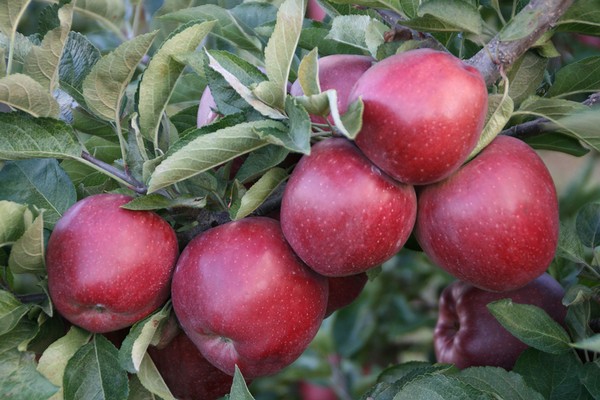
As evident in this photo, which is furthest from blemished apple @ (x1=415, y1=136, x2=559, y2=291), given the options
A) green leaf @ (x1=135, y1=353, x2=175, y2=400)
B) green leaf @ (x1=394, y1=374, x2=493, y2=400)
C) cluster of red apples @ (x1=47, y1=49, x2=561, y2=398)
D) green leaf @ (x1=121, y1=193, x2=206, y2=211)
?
green leaf @ (x1=135, y1=353, x2=175, y2=400)

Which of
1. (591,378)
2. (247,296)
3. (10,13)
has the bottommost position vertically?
(591,378)

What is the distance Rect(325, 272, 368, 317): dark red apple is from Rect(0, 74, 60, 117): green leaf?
1.41 ft

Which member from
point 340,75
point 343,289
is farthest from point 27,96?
point 343,289

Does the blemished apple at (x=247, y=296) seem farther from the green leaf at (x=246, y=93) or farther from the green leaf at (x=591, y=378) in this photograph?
the green leaf at (x=591, y=378)

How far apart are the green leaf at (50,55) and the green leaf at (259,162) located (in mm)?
255

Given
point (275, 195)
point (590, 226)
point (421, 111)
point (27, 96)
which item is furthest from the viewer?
point (590, 226)

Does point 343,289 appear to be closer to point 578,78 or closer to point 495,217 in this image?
point 495,217

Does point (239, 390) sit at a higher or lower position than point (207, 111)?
lower

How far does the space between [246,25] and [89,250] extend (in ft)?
1.59

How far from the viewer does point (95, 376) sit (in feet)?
3.08

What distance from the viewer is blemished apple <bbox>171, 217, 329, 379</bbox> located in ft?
2.88

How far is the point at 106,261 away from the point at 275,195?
0.75 ft

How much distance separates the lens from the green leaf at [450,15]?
2.89 feet

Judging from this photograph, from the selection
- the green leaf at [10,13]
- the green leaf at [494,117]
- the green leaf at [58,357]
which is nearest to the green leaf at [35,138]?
the green leaf at [10,13]
